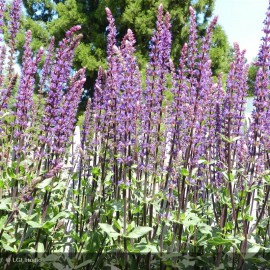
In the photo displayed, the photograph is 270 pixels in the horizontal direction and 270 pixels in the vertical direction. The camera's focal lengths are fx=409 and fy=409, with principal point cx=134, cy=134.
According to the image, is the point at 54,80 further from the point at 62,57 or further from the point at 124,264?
the point at 124,264

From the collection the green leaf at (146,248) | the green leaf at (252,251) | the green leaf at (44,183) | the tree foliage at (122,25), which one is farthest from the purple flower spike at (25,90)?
the tree foliage at (122,25)

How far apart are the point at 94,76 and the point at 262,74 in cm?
1798

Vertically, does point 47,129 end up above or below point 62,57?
below

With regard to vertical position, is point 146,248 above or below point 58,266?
above

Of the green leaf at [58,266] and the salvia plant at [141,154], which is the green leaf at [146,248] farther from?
the green leaf at [58,266]

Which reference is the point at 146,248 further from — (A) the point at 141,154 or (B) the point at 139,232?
(A) the point at 141,154

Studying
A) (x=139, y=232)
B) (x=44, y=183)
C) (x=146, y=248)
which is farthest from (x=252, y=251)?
(x=44, y=183)

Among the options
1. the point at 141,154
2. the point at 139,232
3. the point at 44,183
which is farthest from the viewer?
the point at 141,154

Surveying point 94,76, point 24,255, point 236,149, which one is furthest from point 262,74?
point 94,76

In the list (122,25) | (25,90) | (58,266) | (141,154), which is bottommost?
(58,266)

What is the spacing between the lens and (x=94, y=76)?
21.9 m

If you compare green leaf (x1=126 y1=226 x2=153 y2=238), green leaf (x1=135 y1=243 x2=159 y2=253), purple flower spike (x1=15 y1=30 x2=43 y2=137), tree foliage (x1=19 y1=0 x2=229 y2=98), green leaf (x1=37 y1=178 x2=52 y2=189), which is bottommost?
green leaf (x1=135 y1=243 x2=159 y2=253)

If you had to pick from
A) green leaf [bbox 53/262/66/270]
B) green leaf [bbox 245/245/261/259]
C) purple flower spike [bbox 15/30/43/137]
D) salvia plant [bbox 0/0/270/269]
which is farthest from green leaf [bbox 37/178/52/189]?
green leaf [bbox 245/245/261/259]

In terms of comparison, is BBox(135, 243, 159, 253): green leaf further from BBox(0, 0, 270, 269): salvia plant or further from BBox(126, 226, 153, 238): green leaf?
BBox(126, 226, 153, 238): green leaf
